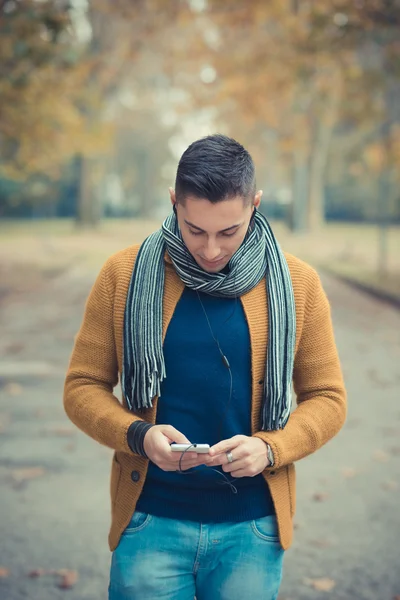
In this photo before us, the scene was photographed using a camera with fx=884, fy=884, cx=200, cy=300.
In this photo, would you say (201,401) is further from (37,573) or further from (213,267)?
(37,573)

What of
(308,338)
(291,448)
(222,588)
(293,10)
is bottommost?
(222,588)

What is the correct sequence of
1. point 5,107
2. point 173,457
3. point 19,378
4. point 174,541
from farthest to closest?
point 5,107 < point 19,378 < point 174,541 < point 173,457

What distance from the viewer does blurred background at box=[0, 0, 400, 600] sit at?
5109 mm

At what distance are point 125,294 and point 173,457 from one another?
50 centimetres

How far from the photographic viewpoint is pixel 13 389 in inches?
343

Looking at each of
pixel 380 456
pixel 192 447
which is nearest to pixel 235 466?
pixel 192 447

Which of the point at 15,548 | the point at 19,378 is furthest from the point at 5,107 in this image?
the point at 15,548

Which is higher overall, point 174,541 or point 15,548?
point 174,541

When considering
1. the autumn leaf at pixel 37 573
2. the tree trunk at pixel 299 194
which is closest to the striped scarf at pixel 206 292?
the autumn leaf at pixel 37 573

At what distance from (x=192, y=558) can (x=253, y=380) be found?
0.52m

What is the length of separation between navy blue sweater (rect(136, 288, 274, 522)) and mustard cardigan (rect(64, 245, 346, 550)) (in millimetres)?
30

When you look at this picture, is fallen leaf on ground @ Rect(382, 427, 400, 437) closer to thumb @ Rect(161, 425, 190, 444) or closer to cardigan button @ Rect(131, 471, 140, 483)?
cardigan button @ Rect(131, 471, 140, 483)

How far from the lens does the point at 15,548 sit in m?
4.95

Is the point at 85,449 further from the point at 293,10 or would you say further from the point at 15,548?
the point at 293,10
